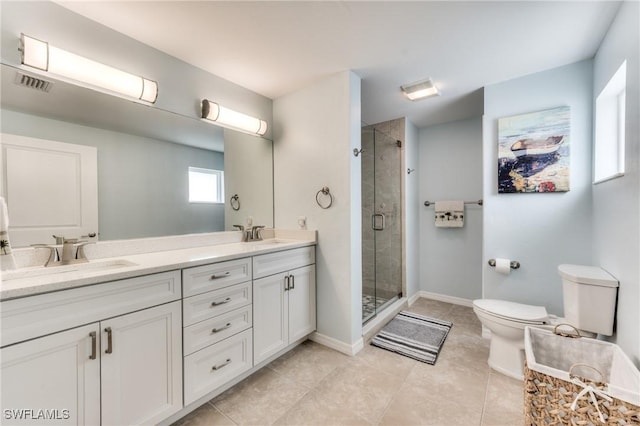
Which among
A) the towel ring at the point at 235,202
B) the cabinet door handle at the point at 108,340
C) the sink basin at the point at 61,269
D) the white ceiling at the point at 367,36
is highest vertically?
the white ceiling at the point at 367,36

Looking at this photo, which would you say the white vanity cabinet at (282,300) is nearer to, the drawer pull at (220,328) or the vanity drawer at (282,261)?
Result: the vanity drawer at (282,261)

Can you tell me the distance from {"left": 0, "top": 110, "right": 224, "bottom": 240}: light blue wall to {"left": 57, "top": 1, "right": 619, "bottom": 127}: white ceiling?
68cm

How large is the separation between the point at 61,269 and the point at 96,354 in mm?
541

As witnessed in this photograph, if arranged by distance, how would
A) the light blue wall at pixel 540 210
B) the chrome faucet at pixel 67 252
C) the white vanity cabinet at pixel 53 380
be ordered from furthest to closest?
the light blue wall at pixel 540 210, the chrome faucet at pixel 67 252, the white vanity cabinet at pixel 53 380

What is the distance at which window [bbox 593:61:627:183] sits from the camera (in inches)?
66.5

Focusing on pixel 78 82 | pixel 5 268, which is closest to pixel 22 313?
pixel 5 268

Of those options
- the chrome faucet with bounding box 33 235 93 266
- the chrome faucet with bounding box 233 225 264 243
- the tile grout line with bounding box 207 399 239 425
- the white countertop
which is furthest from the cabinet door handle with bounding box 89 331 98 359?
the chrome faucet with bounding box 233 225 264 243

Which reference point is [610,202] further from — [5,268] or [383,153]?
[5,268]

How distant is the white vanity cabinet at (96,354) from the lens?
0.97 m

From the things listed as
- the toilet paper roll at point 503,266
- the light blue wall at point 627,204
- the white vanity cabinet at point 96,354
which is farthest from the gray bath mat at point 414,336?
the white vanity cabinet at point 96,354

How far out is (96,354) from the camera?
112 centimetres

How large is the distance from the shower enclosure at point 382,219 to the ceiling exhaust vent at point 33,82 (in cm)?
253

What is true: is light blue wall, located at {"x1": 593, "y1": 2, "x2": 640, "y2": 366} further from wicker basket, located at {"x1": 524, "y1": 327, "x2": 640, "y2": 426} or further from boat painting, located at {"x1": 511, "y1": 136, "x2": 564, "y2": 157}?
boat painting, located at {"x1": 511, "y1": 136, "x2": 564, "y2": 157}

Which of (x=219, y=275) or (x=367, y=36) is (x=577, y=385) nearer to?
(x=219, y=275)
